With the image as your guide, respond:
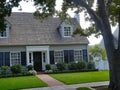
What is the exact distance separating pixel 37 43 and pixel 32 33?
1.69 m

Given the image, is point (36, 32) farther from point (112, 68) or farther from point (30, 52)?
point (112, 68)

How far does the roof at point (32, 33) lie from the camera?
29.8 metres

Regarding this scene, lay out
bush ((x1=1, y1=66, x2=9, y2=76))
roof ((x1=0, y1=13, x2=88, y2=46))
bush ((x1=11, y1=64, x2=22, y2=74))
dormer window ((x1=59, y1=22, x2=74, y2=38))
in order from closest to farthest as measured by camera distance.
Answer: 1. bush ((x1=1, y1=66, x2=9, y2=76))
2. bush ((x1=11, y1=64, x2=22, y2=74))
3. roof ((x1=0, y1=13, x2=88, y2=46))
4. dormer window ((x1=59, y1=22, x2=74, y2=38))

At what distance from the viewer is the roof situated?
97.8 ft

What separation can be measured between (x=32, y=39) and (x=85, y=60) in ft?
21.0

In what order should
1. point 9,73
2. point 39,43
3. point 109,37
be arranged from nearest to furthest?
point 109,37 < point 9,73 < point 39,43

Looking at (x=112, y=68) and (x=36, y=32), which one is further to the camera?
(x=36, y=32)

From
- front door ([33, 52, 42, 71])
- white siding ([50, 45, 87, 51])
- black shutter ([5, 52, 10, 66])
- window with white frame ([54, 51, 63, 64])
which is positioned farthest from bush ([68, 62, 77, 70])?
black shutter ([5, 52, 10, 66])

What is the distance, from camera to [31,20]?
3278 centimetres

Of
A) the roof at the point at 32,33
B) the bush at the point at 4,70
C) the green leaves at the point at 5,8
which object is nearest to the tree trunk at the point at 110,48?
the green leaves at the point at 5,8

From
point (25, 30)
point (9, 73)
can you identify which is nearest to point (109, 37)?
point (9, 73)

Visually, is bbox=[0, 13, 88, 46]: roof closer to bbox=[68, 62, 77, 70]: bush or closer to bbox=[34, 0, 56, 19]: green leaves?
bbox=[68, 62, 77, 70]: bush

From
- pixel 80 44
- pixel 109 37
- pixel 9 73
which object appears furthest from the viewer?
pixel 80 44

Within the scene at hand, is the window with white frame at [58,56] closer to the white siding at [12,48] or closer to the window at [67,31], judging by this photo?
the window at [67,31]
